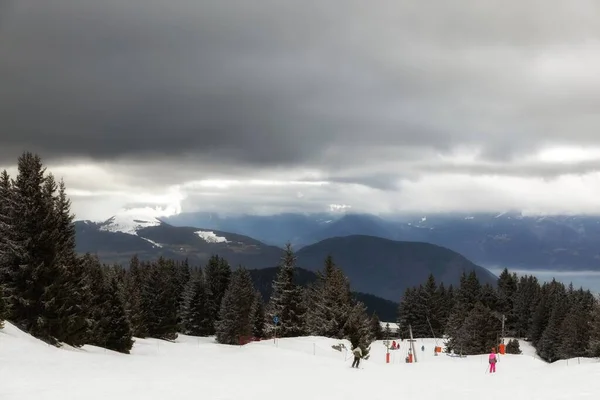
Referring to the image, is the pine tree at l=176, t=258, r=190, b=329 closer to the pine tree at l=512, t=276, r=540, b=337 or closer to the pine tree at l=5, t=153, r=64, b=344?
the pine tree at l=5, t=153, r=64, b=344

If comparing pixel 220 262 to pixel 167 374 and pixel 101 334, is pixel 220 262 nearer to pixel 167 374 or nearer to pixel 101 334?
pixel 101 334

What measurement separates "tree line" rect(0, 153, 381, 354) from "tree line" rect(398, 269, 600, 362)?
29.1 m

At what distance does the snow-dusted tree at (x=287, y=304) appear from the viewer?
76.8 m

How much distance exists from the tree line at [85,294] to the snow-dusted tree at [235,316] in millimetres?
172

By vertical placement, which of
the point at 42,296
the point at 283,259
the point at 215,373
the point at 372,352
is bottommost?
the point at 372,352

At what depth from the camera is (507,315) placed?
153500 mm

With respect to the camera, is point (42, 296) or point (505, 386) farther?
point (42, 296)

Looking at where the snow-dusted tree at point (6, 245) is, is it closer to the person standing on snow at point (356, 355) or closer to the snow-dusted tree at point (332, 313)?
the person standing on snow at point (356, 355)

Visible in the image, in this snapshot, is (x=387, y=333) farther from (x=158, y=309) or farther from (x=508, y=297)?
(x=158, y=309)

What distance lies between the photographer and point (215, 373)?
2634cm

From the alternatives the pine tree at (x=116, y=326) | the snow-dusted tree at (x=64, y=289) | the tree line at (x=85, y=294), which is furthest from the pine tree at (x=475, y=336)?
the snow-dusted tree at (x=64, y=289)

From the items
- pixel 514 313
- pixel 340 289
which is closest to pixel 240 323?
pixel 340 289

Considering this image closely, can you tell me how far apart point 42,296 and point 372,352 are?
56321mm

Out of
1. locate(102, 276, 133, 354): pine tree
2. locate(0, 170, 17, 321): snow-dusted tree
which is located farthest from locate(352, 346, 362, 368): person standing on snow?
locate(102, 276, 133, 354): pine tree
